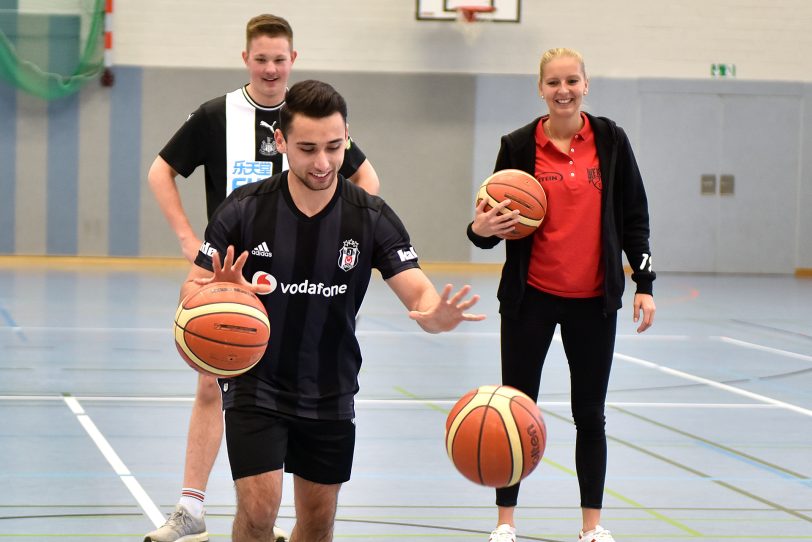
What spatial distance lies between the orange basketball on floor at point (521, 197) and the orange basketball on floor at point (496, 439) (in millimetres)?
729

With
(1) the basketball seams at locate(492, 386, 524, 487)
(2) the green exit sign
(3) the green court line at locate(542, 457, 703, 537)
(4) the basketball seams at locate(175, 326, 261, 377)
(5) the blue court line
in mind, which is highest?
(2) the green exit sign

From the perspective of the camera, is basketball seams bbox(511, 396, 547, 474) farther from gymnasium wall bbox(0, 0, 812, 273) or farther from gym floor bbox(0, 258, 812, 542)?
gymnasium wall bbox(0, 0, 812, 273)

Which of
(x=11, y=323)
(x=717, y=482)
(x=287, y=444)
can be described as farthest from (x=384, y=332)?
(x=287, y=444)

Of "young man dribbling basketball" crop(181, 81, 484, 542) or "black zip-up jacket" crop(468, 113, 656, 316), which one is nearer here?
"young man dribbling basketball" crop(181, 81, 484, 542)

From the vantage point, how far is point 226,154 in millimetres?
4750

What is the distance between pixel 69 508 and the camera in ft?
15.8

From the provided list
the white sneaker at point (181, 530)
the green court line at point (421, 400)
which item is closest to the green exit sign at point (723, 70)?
the green court line at point (421, 400)

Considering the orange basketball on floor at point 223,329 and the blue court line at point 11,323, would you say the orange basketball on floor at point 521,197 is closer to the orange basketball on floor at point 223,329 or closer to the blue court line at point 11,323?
the orange basketball on floor at point 223,329

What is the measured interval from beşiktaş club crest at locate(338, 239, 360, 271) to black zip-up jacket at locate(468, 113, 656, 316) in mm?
883

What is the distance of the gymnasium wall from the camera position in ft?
59.3

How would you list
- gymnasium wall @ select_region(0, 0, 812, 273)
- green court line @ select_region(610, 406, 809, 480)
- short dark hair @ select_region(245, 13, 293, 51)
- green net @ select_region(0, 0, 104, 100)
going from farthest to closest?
gymnasium wall @ select_region(0, 0, 812, 273), green net @ select_region(0, 0, 104, 100), green court line @ select_region(610, 406, 809, 480), short dark hair @ select_region(245, 13, 293, 51)

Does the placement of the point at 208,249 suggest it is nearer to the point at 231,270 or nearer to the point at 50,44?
the point at 231,270

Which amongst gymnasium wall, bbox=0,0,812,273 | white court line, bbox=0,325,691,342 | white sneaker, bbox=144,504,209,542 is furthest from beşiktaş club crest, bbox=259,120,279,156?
gymnasium wall, bbox=0,0,812,273

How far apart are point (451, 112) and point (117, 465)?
13.7 metres
